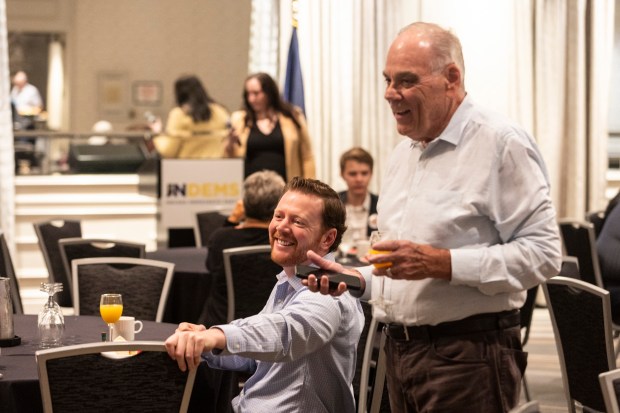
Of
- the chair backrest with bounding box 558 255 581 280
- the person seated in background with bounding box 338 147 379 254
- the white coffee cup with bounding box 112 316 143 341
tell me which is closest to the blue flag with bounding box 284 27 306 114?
the person seated in background with bounding box 338 147 379 254

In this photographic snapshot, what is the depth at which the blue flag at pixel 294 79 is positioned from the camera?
28.9 ft

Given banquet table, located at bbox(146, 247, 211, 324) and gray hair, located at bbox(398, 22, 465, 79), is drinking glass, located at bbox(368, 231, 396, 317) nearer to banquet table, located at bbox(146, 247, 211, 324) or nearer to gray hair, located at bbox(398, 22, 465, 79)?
gray hair, located at bbox(398, 22, 465, 79)

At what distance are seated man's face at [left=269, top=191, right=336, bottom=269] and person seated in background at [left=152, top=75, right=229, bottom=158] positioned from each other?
7.04 meters

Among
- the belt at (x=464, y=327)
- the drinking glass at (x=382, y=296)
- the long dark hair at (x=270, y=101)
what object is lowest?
the belt at (x=464, y=327)

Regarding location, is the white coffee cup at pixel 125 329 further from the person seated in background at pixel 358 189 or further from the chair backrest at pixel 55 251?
the person seated in background at pixel 358 189

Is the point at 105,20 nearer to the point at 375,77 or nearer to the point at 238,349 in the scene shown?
the point at 375,77

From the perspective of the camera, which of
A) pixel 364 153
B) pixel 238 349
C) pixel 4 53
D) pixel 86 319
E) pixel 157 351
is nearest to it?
pixel 238 349

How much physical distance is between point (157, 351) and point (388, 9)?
674 cm

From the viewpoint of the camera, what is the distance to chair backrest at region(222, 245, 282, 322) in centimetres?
488

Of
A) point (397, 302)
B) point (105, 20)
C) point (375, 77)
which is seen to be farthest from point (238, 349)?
point (105, 20)

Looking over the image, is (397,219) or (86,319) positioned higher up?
(397,219)

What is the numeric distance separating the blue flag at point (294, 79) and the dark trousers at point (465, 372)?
6.42 m

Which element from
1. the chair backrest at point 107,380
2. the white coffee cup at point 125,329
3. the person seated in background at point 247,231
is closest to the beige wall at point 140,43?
the person seated in background at point 247,231

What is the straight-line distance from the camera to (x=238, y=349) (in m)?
2.27
